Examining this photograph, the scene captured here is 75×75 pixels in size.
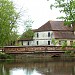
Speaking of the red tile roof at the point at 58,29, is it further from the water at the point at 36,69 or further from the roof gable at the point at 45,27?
the water at the point at 36,69

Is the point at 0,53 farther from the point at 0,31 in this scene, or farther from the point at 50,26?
the point at 50,26

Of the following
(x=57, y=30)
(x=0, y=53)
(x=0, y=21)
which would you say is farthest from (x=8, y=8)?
(x=57, y=30)

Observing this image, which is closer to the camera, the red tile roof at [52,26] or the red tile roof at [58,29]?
the red tile roof at [58,29]

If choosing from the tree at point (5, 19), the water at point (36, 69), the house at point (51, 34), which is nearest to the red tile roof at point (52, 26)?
the house at point (51, 34)

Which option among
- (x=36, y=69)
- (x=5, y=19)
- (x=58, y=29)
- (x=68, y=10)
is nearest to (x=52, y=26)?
(x=58, y=29)

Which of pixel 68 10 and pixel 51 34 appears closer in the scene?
pixel 68 10

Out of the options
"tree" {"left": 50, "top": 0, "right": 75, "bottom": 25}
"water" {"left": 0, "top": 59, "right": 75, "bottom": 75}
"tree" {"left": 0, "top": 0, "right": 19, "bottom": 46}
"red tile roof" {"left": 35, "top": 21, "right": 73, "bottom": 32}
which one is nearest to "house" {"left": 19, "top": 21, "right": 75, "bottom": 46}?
"red tile roof" {"left": 35, "top": 21, "right": 73, "bottom": 32}

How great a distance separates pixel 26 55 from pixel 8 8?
9.14 m

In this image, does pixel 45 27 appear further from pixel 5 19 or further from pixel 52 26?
pixel 5 19

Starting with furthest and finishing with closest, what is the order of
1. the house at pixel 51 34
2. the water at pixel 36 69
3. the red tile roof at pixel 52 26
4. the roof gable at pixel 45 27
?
the roof gable at pixel 45 27 → the red tile roof at pixel 52 26 → the house at pixel 51 34 → the water at pixel 36 69

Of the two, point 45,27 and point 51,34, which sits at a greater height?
point 45,27

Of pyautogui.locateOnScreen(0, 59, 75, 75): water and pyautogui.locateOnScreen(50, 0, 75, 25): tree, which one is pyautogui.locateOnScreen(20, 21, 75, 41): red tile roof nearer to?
pyautogui.locateOnScreen(0, 59, 75, 75): water

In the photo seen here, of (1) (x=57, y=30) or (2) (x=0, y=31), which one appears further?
(1) (x=57, y=30)

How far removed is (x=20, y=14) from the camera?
59.6 meters
